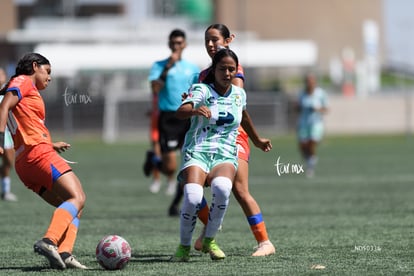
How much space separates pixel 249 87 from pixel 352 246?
33481 mm

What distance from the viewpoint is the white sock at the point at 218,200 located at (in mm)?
8453

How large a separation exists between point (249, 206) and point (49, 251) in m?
2.04

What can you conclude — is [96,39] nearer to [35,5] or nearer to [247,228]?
[35,5]

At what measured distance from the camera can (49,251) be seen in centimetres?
786

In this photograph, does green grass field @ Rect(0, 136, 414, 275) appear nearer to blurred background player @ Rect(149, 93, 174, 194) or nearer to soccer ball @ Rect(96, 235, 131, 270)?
soccer ball @ Rect(96, 235, 131, 270)

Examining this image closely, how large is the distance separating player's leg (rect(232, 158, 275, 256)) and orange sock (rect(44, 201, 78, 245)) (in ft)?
5.14

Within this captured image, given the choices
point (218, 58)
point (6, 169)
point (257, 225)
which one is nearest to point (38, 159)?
point (218, 58)

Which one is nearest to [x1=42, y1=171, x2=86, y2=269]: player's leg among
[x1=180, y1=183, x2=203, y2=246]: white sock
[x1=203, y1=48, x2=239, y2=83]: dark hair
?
[x1=180, y1=183, x2=203, y2=246]: white sock

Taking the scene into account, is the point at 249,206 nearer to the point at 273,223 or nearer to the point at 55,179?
the point at 55,179

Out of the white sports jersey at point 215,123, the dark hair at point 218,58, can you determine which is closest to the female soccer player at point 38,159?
the white sports jersey at point 215,123

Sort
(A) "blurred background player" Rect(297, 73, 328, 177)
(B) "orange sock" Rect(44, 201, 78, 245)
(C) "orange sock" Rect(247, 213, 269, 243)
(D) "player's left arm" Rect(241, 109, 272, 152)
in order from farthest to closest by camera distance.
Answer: (A) "blurred background player" Rect(297, 73, 328, 177) → (C) "orange sock" Rect(247, 213, 269, 243) → (D) "player's left arm" Rect(241, 109, 272, 152) → (B) "orange sock" Rect(44, 201, 78, 245)

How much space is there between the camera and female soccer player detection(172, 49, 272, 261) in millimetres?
8461

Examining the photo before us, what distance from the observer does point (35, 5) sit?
62562 millimetres

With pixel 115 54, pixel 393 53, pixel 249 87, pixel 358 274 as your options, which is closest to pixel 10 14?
pixel 115 54
